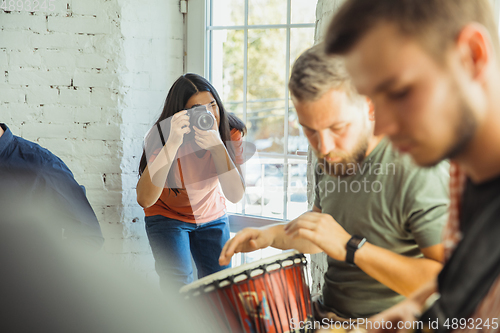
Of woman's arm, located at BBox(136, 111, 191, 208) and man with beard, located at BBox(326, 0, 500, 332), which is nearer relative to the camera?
man with beard, located at BBox(326, 0, 500, 332)

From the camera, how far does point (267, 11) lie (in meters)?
1.99

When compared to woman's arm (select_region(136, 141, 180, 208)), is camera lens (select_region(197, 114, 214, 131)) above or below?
above

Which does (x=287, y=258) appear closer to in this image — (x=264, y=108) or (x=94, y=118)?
(x=264, y=108)

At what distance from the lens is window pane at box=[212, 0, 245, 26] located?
6.77 ft

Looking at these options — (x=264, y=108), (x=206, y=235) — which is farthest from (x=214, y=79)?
(x=206, y=235)

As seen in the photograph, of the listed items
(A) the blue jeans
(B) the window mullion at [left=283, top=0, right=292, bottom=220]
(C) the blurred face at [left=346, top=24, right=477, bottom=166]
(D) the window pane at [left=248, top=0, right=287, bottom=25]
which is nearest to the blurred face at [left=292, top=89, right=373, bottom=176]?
(C) the blurred face at [left=346, top=24, right=477, bottom=166]

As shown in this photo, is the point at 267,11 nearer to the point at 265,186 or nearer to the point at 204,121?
the point at 204,121

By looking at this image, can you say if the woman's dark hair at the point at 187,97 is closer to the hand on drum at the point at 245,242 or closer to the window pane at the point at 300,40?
the window pane at the point at 300,40

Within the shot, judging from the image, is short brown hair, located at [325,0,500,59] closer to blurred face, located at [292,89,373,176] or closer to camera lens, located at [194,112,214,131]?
blurred face, located at [292,89,373,176]

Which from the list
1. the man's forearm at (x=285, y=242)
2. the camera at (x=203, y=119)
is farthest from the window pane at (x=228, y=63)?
the man's forearm at (x=285, y=242)

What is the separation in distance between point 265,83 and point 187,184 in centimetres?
69

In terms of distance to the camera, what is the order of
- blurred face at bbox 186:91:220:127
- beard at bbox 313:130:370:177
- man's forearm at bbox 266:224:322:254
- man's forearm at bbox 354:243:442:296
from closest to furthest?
man's forearm at bbox 354:243:442:296
beard at bbox 313:130:370:177
man's forearm at bbox 266:224:322:254
blurred face at bbox 186:91:220:127

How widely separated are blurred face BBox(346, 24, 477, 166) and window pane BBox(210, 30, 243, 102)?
5.74 ft

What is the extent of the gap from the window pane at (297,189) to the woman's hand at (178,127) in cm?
65
